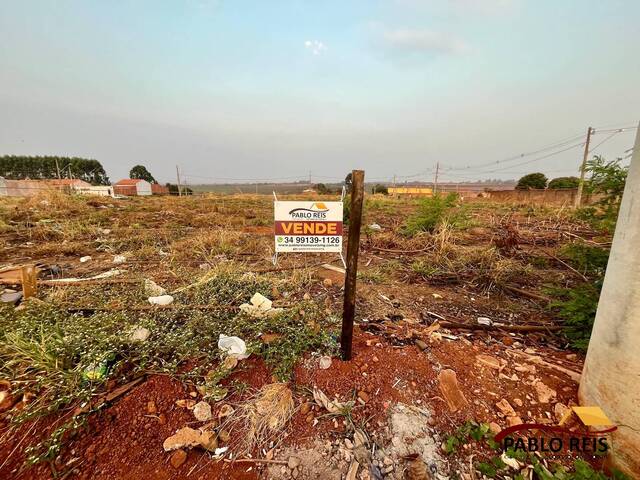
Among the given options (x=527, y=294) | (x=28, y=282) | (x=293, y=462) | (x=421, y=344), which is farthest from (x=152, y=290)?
(x=527, y=294)

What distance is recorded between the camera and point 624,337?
137 cm

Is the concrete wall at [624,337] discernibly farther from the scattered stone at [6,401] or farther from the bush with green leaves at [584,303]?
the scattered stone at [6,401]

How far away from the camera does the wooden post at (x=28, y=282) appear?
2.89 meters

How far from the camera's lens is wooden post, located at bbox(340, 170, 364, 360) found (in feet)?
6.07

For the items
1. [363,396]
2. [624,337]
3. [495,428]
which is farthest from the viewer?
[363,396]

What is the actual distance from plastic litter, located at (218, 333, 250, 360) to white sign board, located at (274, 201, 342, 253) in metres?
0.88

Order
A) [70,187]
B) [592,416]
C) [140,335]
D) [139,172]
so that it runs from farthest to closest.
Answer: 1. [139,172]
2. [70,187]
3. [140,335]
4. [592,416]

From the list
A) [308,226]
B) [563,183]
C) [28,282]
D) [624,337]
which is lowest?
[28,282]

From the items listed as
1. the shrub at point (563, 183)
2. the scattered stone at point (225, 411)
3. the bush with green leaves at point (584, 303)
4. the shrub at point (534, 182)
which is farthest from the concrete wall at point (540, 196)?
the scattered stone at point (225, 411)

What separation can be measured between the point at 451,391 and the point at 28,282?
4558 millimetres

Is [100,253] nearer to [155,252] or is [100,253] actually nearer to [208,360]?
[155,252]

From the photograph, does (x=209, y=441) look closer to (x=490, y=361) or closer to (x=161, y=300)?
(x=161, y=300)

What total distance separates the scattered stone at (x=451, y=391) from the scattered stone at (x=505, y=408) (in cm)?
22

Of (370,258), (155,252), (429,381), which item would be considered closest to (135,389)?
(429,381)
